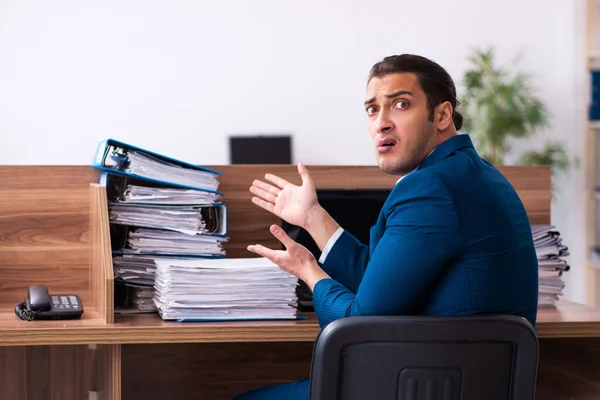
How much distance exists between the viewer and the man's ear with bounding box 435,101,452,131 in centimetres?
161

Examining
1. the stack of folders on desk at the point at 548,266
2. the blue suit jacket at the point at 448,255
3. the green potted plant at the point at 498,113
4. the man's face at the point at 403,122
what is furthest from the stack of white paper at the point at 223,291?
the green potted plant at the point at 498,113

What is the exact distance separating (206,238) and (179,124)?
3762 mm

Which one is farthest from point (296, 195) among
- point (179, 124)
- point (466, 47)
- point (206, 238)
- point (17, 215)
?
point (466, 47)

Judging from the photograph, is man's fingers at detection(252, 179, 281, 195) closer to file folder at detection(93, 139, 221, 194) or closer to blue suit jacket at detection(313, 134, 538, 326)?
file folder at detection(93, 139, 221, 194)

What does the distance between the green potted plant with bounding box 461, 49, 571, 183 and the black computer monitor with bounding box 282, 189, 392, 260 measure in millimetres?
3453

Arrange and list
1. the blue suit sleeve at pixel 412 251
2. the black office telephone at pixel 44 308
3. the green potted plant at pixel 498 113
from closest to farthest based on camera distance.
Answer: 1. the blue suit sleeve at pixel 412 251
2. the black office telephone at pixel 44 308
3. the green potted plant at pixel 498 113

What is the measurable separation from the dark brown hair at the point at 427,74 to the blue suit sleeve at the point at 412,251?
0.83ft

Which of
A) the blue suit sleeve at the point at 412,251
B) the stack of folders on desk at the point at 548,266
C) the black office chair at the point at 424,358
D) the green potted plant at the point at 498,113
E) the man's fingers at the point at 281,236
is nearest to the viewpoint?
the black office chair at the point at 424,358

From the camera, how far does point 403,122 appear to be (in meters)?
1.59

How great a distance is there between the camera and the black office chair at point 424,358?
4.01 ft

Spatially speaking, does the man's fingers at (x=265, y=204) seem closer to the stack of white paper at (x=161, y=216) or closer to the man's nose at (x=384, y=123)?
the stack of white paper at (x=161, y=216)

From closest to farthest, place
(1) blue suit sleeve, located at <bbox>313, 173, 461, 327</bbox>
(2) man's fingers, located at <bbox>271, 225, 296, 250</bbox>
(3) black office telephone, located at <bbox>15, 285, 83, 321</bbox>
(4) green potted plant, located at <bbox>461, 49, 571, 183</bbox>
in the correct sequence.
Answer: (1) blue suit sleeve, located at <bbox>313, 173, 461, 327</bbox> → (2) man's fingers, located at <bbox>271, 225, 296, 250</bbox> → (3) black office telephone, located at <bbox>15, 285, 83, 321</bbox> → (4) green potted plant, located at <bbox>461, 49, 571, 183</bbox>

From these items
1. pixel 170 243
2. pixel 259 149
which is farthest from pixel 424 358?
pixel 259 149

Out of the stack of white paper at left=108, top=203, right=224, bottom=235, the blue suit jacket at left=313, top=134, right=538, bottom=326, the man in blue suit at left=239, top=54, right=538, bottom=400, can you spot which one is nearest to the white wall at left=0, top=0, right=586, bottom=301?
the stack of white paper at left=108, top=203, right=224, bottom=235
